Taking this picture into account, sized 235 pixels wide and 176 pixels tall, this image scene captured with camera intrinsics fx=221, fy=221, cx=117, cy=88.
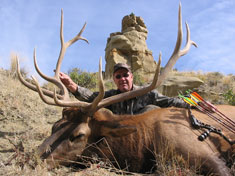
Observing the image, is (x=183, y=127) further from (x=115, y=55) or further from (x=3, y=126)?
(x=115, y=55)

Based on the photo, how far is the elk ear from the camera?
2811 millimetres

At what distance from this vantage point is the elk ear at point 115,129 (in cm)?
281

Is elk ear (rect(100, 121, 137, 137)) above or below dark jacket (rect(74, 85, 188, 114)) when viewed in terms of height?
below

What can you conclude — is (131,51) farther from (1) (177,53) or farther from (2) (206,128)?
(2) (206,128)

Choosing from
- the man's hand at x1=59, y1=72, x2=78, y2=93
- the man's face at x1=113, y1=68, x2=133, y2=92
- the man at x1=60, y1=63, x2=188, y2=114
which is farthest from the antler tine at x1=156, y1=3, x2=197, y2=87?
the man's hand at x1=59, y1=72, x2=78, y2=93

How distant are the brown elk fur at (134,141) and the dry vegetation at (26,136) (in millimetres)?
136

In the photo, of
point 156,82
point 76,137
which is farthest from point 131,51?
point 76,137

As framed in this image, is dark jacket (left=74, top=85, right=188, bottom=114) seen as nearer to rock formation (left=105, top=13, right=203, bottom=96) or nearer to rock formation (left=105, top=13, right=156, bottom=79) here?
rock formation (left=105, top=13, right=203, bottom=96)

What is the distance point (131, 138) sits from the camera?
2.85 metres

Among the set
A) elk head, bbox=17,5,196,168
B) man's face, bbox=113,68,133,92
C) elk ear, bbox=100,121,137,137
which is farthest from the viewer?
man's face, bbox=113,68,133,92

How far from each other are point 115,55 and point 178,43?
1892 centimetres

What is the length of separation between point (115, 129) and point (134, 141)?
0.29 meters

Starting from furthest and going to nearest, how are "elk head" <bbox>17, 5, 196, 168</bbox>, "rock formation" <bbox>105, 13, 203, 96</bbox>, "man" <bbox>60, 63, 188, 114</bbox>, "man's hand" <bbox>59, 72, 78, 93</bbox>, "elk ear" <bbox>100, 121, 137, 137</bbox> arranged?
"rock formation" <bbox>105, 13, 203, 96</bbox> → "man" <bbox>60, 63, 188, 114</bbox> → "man's hand" <bbox>59, 72, 78, 93</bbox> → "elk ear" <bbox>100, 121, 137, 137</bbox> → "elk head" <bbox>17, 5, 196, 168</bbox>

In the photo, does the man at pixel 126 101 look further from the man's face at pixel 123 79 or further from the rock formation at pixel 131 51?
the rock formation at pixel 131 51
